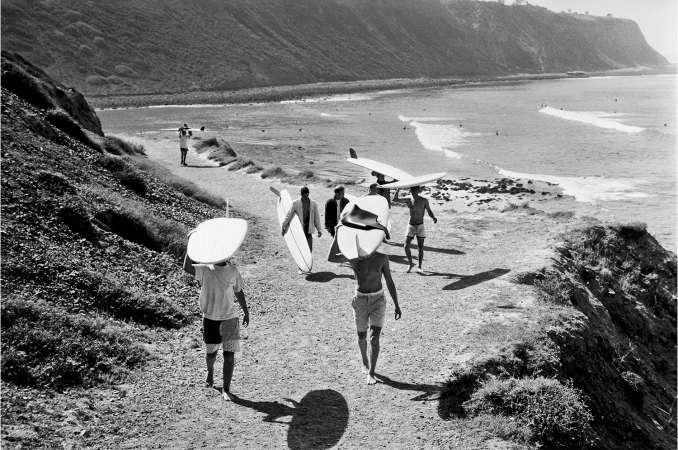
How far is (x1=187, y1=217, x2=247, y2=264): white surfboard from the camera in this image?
269 inches

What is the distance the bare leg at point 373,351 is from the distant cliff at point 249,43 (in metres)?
79.3

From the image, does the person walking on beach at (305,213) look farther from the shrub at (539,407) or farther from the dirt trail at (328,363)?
the shrub at (539,407)

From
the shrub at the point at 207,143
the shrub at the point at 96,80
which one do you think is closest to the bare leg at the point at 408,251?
the shrub at the point at 207,143

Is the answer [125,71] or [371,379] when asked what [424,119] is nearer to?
[125,71]

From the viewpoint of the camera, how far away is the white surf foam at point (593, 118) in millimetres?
53912

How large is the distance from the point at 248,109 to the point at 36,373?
218ft

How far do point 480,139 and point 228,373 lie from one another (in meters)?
41.9

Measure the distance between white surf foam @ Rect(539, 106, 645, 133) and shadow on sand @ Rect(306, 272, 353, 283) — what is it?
4618 centimetres

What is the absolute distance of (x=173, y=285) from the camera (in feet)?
34.5

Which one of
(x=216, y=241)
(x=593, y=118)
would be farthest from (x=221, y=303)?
(x=593, y=118)

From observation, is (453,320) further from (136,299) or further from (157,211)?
(157,211)

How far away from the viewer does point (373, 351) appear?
7.65 m

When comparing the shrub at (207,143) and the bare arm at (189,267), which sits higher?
the bare arm at (189,267)

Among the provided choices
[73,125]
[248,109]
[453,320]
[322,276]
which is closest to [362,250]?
[453,320]
